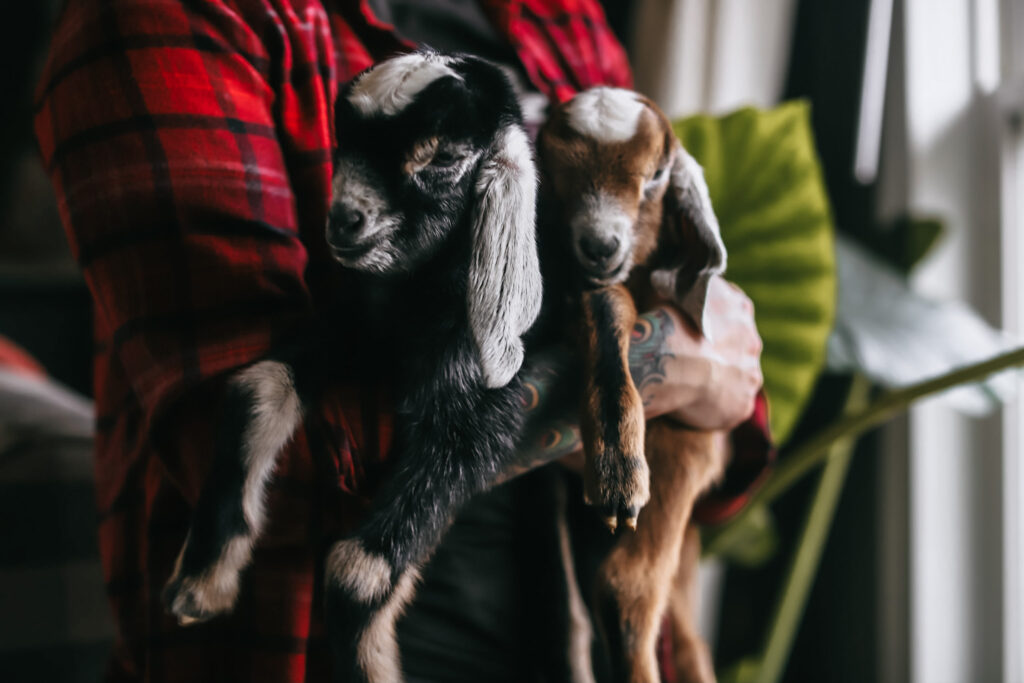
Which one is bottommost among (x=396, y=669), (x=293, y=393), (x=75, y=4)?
(x=396, y=669)

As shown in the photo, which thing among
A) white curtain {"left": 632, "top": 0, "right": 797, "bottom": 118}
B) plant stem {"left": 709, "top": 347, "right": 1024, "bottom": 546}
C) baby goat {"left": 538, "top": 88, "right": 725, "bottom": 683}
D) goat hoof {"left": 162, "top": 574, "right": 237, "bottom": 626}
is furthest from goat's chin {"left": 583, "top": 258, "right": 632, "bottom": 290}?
plant stem {"left": 709, "top": 347, "right": 1024, "bottom": 546}

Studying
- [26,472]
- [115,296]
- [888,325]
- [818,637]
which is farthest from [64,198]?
[818,637]

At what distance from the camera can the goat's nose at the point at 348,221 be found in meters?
0.32

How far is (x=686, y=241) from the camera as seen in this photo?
38 centimetres

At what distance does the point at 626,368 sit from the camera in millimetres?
368

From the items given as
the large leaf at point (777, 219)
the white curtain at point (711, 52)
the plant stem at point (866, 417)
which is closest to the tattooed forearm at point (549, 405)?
the large leaf at point (777, 219)

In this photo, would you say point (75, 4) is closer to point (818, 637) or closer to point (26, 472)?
point (26, 472)

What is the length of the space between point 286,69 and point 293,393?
23cm

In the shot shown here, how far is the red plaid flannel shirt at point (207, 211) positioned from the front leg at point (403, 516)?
0.13ft

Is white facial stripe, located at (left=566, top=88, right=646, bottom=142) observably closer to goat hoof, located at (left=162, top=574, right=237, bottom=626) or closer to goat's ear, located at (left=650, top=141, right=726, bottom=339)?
goat's ear, located at (left=650, top=141, right=726, bottom=339)

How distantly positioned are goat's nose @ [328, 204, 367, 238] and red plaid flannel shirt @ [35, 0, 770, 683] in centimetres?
9

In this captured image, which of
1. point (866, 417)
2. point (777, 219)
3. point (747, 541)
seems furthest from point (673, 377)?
point (747, 541)

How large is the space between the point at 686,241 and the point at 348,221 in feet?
0.58

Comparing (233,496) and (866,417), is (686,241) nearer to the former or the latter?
(233,496)
